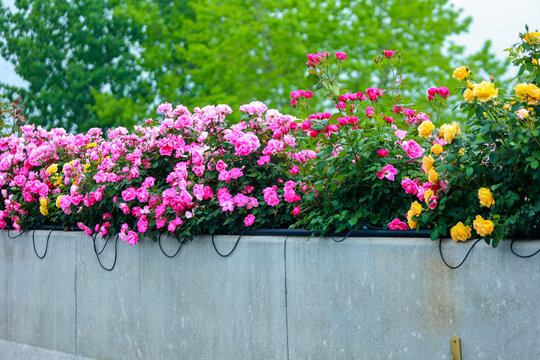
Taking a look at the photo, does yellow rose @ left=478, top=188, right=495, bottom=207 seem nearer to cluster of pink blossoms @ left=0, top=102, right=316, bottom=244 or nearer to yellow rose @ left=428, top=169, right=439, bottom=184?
yellow rose @ left=428, top=169, right=439, bottom=184

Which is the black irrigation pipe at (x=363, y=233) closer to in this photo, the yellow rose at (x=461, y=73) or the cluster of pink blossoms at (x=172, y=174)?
the cluster of pink blossoms at (x=172, y=174)

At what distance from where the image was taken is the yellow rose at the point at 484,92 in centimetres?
374

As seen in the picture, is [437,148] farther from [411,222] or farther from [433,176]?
[411,222]

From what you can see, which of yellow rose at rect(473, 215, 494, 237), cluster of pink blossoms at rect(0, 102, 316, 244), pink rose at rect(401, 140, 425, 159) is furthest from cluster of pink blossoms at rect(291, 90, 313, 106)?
yellow rose at rect(473, 215, 494, 237)

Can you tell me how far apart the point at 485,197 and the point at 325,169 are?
1.39m

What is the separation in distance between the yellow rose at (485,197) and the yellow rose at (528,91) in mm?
552

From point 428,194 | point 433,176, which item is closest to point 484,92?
point 433,176

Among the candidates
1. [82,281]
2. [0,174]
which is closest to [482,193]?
[82,281]

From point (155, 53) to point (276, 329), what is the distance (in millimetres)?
28399

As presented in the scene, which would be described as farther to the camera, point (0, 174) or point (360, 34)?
point (360, 34)

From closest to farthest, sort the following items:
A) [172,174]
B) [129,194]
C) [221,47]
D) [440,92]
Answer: [440,92], [172,174], [129,194], [221,47]

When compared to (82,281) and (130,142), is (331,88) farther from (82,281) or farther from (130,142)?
(82,281)

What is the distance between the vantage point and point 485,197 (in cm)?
376

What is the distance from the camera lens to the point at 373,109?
16.3ft
